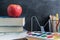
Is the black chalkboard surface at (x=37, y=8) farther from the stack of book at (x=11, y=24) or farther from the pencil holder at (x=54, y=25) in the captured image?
the stack of book at (x=11, y=24)

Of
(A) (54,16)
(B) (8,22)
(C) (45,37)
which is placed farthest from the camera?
(A) (54,16)

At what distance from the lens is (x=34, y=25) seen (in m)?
1.13

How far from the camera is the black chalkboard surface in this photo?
113 centimetres

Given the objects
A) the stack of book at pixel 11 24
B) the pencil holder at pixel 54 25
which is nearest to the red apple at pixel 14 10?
the stack of book at pixel 11 24

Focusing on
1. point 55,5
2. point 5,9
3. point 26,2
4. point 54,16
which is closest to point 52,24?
point 54,16

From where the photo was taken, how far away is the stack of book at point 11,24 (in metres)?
0.93

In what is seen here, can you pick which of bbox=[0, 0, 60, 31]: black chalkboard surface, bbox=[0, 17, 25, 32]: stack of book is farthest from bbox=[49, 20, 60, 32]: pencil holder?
bbox=[0, 17, 25, 32]: stack of book

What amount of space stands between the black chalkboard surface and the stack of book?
0.20 m

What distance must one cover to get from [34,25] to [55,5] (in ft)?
0.80

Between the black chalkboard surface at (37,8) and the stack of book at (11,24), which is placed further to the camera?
the black chalkboard surface at (37,8)

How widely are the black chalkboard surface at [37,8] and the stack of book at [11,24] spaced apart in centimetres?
20

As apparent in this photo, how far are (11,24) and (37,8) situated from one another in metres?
0.30

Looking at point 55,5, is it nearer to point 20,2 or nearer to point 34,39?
point 20,2

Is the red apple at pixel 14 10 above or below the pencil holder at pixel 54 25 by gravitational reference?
above
